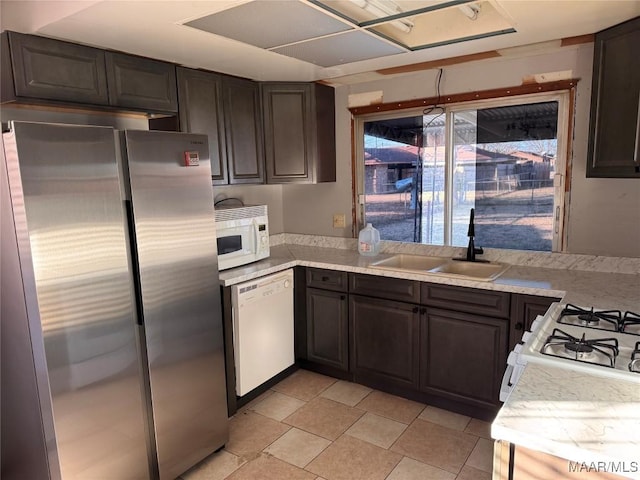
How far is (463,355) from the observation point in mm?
2648

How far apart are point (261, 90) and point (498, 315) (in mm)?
2260

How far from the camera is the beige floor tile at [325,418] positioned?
2645 millimetres

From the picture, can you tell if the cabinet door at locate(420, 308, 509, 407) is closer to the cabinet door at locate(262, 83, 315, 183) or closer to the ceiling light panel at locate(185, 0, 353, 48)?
the cabinet door at locate(262, 83, 315, 183)

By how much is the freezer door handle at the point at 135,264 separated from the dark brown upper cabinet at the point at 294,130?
5.05ft

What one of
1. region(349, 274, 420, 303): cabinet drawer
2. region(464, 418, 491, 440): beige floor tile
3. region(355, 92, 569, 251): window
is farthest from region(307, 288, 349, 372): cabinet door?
region(464, 418, 491, 440): beige floor tile

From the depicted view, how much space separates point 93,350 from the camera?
1826 mm

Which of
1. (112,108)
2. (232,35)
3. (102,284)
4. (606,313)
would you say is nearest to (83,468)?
(102,284)

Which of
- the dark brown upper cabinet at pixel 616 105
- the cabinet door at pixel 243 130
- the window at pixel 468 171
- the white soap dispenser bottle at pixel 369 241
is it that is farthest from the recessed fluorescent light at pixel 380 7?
the white soap dispenser bottle at pixel 369 241

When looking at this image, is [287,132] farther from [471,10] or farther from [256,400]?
[256,400]

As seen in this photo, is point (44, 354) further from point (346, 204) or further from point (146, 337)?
point (346, 204)

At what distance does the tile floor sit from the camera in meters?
2.27

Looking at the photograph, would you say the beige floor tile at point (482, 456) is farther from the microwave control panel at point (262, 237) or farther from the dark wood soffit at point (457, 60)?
the dark wood soffit at point (457, 60)

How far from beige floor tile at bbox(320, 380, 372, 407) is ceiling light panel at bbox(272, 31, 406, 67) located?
87.3 inches

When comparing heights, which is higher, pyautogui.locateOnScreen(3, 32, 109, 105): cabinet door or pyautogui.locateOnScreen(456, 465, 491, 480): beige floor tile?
pyautogui.locateOnScreen(3, 32, 109, 105): cabinet door
